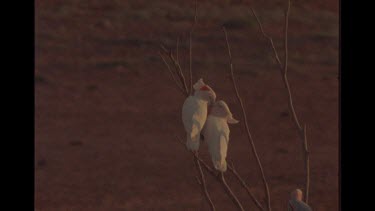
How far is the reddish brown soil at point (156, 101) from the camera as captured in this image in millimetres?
4090

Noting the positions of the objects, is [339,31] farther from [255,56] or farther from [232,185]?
[232,185]

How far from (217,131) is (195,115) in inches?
4.4

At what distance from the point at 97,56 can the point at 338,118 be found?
4.08ft

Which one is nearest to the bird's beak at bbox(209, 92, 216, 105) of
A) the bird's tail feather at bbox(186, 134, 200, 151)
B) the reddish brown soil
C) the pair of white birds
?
the pair of white birds

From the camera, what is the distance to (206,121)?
10.6 ft

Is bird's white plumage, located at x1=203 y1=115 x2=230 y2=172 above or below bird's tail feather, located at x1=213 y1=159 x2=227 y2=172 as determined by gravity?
above

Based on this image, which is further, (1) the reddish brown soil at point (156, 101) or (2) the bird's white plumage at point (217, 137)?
(1) the reddish brown soil at point (156, 101)

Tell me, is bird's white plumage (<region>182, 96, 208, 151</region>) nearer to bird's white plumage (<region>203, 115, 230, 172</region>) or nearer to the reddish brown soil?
bird's white plumage (<region>203, 115, 230, 172</region>)

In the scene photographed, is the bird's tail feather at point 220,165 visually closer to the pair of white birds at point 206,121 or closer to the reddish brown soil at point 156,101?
the pair of white birds at point 206,121

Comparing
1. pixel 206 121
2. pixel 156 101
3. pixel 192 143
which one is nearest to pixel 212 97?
pixel 206 121

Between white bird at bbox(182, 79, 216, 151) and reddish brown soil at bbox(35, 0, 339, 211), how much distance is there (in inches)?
38.3

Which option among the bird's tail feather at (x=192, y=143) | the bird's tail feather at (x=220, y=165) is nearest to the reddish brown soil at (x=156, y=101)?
the bird's tail feather at (x=220, y=165)

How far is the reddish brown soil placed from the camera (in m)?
4.09
